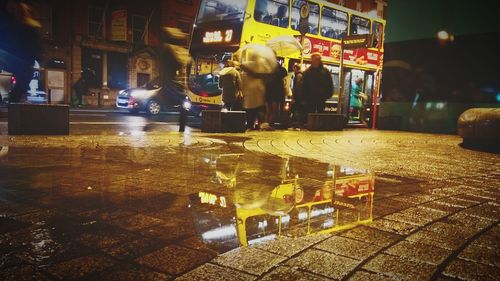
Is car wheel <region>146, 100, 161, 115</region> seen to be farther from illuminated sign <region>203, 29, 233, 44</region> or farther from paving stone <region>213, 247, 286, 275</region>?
paving stone <region>213, 247, 286, 275</region>

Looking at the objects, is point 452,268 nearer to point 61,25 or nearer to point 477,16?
point 477,16

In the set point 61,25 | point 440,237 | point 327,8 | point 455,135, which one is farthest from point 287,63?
point 61,25

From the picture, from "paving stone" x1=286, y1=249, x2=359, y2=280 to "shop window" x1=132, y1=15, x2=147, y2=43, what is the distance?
108 ft

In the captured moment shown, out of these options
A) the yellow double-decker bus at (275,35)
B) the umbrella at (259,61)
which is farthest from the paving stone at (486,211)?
the yellow double-decker bus at (275,35)

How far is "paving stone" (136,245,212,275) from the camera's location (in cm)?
212

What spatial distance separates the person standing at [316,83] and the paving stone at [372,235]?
10.2 m

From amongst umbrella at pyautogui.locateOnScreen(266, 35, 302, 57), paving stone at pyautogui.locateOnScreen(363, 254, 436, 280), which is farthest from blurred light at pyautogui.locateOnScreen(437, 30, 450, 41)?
paving stone at pyautogui.locateOnScreen(363, 254, 436, 280)

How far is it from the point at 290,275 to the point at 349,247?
0.60 metres

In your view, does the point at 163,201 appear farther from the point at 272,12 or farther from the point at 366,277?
the point at 272,12

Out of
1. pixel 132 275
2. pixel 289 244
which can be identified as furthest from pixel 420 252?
pixel 132 275

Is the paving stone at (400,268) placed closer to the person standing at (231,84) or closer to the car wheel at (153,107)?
the person standing at (231,84)

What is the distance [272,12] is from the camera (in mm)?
13305

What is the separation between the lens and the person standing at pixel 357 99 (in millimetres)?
17092

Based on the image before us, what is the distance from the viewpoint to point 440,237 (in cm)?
277
